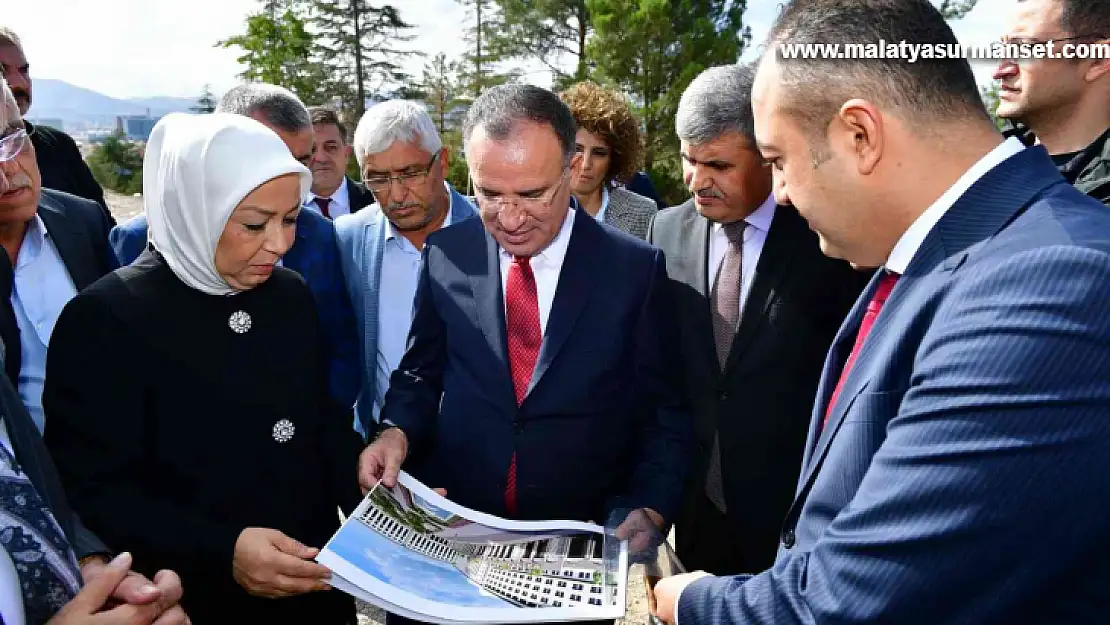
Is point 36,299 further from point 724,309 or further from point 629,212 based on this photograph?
point 629,212

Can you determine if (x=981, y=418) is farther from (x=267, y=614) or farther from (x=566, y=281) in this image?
(x=267, y=614)

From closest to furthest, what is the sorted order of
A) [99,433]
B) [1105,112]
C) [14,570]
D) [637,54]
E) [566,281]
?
[14,570] < [99,433] < [566,281] < [1105,112] < [637,54]

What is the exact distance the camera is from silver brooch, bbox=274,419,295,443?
2129 mm

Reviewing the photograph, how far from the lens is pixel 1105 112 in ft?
8.79

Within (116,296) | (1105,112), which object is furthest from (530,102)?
(1105,112)

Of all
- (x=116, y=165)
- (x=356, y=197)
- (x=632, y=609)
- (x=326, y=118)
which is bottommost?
(x=632, y=609)

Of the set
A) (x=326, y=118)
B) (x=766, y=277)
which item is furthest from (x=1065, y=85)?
(x=326, y=118)

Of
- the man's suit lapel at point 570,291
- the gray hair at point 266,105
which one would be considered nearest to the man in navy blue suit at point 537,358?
the man's suit lapel at point 570,291

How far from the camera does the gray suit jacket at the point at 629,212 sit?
480cm

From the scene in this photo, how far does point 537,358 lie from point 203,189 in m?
1.07

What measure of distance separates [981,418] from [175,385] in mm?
1884

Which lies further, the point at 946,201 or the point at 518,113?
the point at 518,113

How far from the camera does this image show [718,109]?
8.68 feet

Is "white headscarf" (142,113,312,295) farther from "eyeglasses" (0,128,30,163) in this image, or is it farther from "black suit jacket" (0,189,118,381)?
"black suit jacket" (0,189,118,381)
